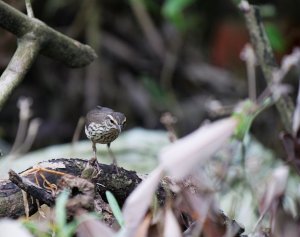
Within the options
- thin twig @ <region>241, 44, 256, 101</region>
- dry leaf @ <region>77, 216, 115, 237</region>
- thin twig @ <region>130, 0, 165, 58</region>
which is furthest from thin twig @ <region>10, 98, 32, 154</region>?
dry leaf @ <region>77, 216, 115, 237</region>

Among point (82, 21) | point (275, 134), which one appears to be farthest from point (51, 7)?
point (275, 134)

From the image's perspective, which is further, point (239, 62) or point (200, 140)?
point (239, 62)

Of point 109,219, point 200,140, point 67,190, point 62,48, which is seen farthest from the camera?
point 62,48

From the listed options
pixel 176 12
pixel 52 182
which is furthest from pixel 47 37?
pixel 176 12

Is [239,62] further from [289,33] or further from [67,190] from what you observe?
[67,190]

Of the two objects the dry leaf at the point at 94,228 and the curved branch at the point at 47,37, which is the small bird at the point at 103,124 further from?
the dry leaf at the point at 94,228

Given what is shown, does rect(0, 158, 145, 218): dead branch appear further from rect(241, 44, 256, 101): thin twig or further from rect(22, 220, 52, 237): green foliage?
rect(241, 44, 256, 101): thin twig
